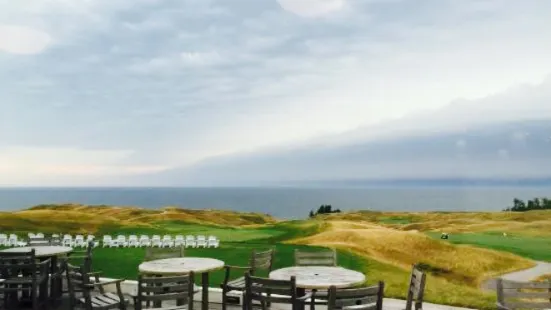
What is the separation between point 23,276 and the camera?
7234 millimetres

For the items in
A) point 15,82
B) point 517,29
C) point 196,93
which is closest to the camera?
point 517,29

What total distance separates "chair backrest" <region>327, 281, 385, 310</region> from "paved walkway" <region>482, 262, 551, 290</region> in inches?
220

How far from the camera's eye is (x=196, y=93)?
50.9 ft

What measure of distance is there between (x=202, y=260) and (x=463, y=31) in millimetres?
7258

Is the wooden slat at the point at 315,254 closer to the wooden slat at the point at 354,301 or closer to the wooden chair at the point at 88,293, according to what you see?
the wooden chair at the point at 88,293

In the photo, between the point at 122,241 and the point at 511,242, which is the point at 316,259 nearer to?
the point at 511,242

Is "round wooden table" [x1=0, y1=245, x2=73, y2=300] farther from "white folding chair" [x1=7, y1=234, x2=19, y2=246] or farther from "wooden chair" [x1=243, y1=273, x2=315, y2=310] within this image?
"white folding chair" [x1=7, y1=234, x2=19, y2=246]

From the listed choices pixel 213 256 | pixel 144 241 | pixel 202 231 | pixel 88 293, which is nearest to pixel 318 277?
pixel 88 293

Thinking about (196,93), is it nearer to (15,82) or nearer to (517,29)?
(15,82)

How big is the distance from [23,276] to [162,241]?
400 centimetres

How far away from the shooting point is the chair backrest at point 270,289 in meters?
4.67

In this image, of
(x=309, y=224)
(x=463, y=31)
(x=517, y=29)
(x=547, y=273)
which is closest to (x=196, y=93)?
(x=309, y=224)

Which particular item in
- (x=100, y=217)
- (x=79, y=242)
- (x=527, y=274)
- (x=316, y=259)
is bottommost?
(x=527, y=274)

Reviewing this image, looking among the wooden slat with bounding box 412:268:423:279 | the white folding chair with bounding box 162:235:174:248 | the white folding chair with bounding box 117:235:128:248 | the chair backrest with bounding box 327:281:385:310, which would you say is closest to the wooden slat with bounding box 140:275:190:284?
the chair backrest with bounding box 327:281:385:310
